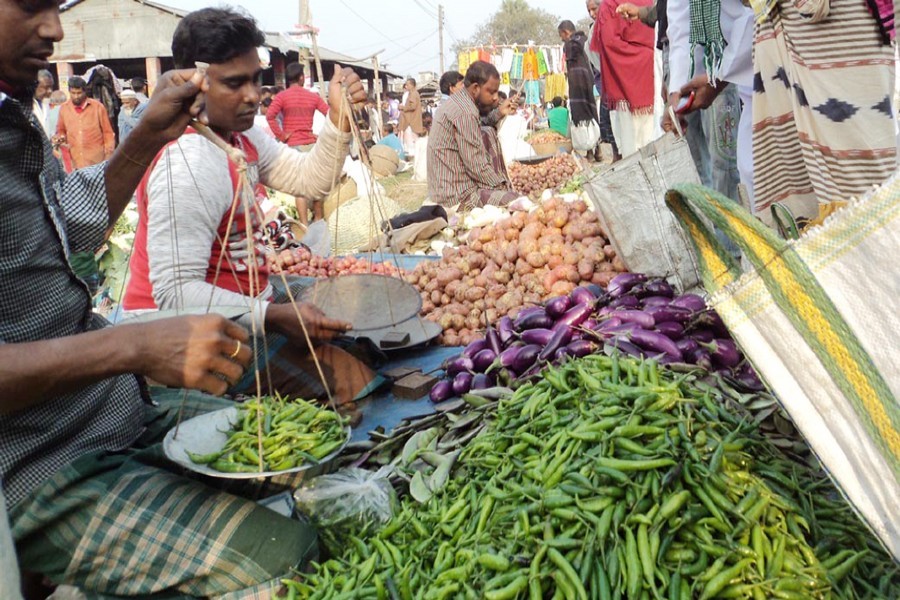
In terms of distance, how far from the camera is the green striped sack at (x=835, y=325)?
35.2 inches

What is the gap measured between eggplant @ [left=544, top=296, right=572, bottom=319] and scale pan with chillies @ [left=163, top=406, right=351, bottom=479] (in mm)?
1262

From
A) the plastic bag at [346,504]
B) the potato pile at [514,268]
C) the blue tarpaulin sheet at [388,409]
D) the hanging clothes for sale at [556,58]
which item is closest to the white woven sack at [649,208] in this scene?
the potato pile at [514,268]

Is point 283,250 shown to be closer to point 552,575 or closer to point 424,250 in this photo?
point 424,250

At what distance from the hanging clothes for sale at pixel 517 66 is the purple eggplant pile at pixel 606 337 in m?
18.5

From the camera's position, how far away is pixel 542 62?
67.6 ft

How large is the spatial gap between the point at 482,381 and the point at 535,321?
0.41 metres

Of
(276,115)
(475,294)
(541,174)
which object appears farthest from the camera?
(276,115)

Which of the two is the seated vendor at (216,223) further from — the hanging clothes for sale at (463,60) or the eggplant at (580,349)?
the hanging clothes for sale at (463,60)

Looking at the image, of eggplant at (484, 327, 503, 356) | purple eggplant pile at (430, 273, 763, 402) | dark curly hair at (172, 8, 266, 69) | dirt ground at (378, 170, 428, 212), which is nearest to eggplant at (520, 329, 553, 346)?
purple eggplant pile at (430, 273, 763, 402)

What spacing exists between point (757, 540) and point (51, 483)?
1.61 meters

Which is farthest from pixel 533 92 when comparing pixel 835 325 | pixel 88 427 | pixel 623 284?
pixel 835 325

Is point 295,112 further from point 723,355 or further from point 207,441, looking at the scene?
point 207,441

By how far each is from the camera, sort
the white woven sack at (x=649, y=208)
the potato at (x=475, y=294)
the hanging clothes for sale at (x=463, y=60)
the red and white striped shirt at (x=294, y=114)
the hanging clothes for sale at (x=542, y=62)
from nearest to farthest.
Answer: the white woven sack at (x=649, y=208) < the potato at (x=475, y=294) < the red and white striped shirt at (x=294, y=114) < the hanging clothes for sale at (x=542, y=62) < the hanging clothes for sale at (x=463, y=60)

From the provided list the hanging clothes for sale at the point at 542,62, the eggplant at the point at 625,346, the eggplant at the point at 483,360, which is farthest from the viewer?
the hanging clothes for sale at the point at 542,62
